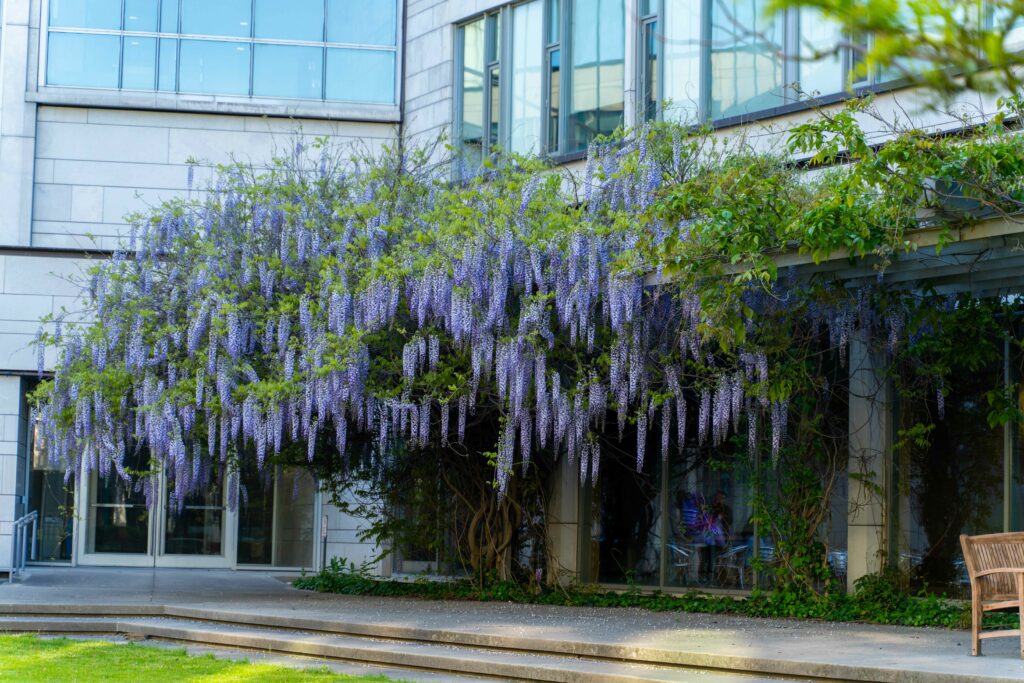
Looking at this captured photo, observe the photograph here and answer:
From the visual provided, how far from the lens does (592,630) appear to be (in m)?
10.9

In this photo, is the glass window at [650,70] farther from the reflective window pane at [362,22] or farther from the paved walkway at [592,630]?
the reflective window pane at [362,22]

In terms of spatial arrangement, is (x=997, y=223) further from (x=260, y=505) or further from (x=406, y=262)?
(x=260, y=505)

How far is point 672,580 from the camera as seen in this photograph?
1432 cm

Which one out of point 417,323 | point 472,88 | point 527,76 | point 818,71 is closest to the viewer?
point 417,323

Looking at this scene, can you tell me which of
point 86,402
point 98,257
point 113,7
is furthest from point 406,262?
point 113,7

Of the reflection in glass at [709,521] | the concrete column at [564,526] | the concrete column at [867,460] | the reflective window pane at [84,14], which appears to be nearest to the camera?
the concrete column at [867,460]

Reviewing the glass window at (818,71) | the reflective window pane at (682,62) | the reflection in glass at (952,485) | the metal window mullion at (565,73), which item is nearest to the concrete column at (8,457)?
the metal window mullion at (565,73)

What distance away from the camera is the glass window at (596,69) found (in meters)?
15.2

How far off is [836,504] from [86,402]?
7816 mm

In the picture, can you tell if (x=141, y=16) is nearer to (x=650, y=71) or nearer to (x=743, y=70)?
A: (x=650, y=71)

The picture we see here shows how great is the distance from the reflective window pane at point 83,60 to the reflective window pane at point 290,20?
2202 millimetres

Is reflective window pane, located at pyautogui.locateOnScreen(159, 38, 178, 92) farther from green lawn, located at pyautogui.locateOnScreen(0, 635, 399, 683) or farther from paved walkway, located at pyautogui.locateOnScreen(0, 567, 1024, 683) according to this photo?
green lawn, located at pyautogui.locateOnScreen(0, 635, 399, 683)

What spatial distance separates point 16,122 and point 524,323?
1102cm

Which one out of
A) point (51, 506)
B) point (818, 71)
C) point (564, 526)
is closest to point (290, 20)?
point (51, 506)
